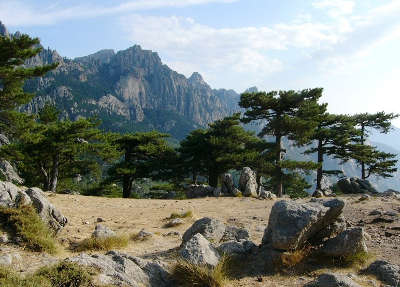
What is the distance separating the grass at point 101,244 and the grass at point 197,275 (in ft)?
11.2

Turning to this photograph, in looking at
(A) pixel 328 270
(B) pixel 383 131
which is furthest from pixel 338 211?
(B) pixel 383 131

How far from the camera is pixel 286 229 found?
29.6 ft

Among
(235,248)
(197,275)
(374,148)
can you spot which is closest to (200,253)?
(197,275)

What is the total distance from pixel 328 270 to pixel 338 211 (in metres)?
1.90

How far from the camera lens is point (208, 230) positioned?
37.6 ft

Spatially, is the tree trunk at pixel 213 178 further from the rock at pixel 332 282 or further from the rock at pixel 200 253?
the rock at pixel 332 282

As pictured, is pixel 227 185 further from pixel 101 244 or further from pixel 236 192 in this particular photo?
pixel 101 244

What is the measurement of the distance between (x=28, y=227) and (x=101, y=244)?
7.18 feet

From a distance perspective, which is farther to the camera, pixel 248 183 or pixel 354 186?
pixel 354 186

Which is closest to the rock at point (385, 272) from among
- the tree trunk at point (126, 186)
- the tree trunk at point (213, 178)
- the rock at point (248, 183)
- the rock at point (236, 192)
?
the rock at point (236, 192)

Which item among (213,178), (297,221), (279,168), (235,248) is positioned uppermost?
(279,168)

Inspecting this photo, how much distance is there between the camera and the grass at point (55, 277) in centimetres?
601

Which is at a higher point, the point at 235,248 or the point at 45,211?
the point at 45,211

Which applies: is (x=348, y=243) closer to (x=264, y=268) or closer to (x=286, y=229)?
(x=286, y=229)
